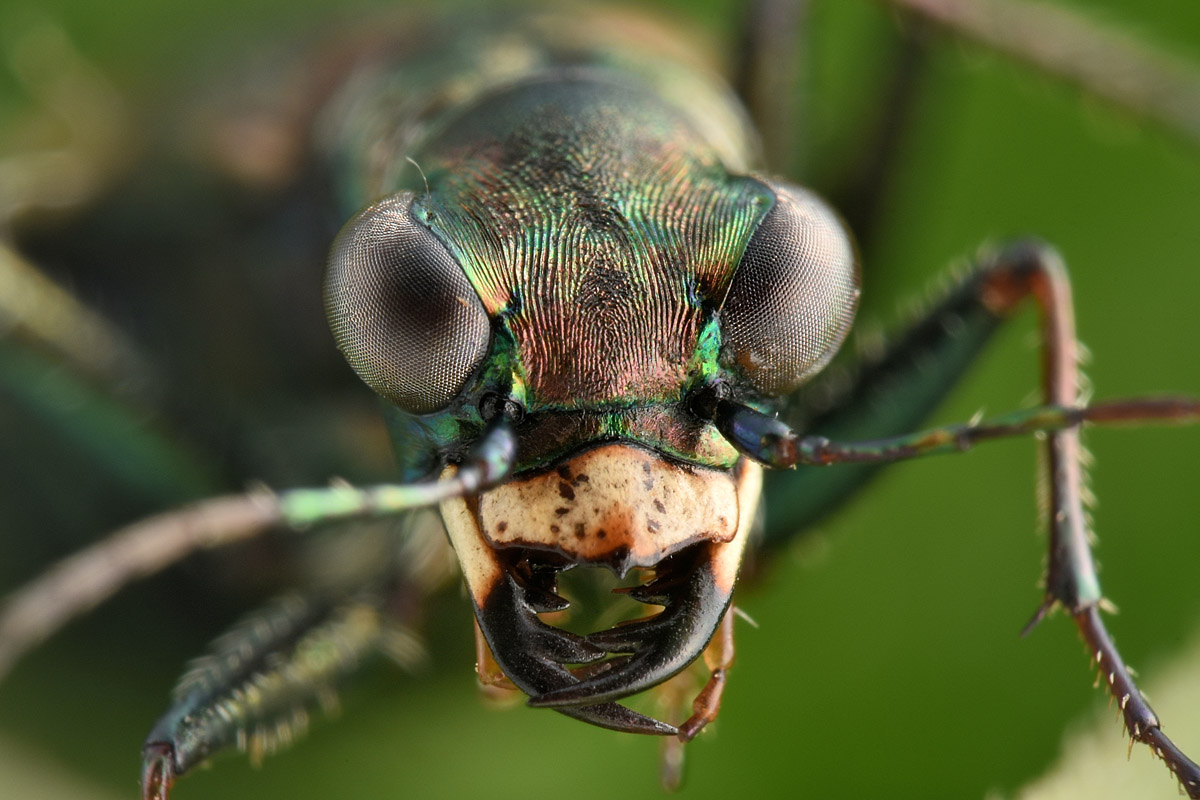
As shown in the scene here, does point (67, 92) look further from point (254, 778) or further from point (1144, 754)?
point (1144, 754)

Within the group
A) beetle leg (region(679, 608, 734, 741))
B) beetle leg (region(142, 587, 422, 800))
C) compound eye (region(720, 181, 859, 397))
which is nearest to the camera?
beetle leg (region(679, 608, 734, 741))

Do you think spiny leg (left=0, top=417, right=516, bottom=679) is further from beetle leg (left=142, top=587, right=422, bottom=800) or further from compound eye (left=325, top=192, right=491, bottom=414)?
beetle leg (left=142, top=587, right=422, bottom=800)

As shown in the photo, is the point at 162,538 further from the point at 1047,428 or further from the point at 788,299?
the point at 1047,428

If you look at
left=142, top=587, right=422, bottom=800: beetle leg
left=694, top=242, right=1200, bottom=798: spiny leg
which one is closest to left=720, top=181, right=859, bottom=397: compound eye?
left=694, top=242, right=1200, bottom=798: spiny leg

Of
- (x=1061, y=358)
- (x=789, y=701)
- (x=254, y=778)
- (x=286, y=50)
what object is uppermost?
(x=1061, y=358)

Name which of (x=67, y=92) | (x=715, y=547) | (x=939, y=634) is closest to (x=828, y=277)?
(x=715, y=547)

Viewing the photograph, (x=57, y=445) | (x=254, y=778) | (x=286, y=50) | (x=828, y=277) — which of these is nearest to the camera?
(x=828, y=277)

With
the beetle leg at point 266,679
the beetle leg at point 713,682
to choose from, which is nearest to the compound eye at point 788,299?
the beetle leg at point 713,682
